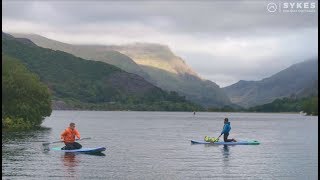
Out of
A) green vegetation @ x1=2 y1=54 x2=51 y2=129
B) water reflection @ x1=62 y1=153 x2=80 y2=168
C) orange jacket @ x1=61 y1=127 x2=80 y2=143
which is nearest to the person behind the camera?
water reflection @ x1=62 y1=153 x2=80 y2=168

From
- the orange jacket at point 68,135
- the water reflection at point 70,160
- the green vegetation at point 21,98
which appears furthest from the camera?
the green vegetation at point 21,98

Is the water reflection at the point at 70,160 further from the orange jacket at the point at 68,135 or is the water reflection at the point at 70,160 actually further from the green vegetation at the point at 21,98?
the green vegetation at the point at 21,98

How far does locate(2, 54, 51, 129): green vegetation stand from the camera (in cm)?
10688

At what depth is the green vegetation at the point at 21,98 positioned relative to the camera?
4208 inches

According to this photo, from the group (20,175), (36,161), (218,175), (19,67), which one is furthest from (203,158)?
(19,67)

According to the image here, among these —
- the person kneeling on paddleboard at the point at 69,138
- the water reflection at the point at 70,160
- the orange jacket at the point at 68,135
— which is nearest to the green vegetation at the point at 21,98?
the person kneeling on paddleboard at the point at 69,138

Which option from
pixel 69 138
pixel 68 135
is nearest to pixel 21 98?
pixel 69 138

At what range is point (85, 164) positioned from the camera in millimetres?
54250

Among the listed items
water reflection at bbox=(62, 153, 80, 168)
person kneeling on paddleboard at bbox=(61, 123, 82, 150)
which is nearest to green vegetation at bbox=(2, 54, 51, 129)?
person kneeling on paddleboard at bbox=(61, 123, 82, 150)

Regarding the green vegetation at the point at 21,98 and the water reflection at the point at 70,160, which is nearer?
the water reflection at the point at 70,160

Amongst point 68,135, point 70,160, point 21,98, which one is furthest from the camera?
point 21,98

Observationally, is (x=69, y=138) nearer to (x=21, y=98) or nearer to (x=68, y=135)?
(x=68, y=135)

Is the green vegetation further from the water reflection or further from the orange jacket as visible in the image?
the water reflection

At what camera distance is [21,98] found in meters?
111
